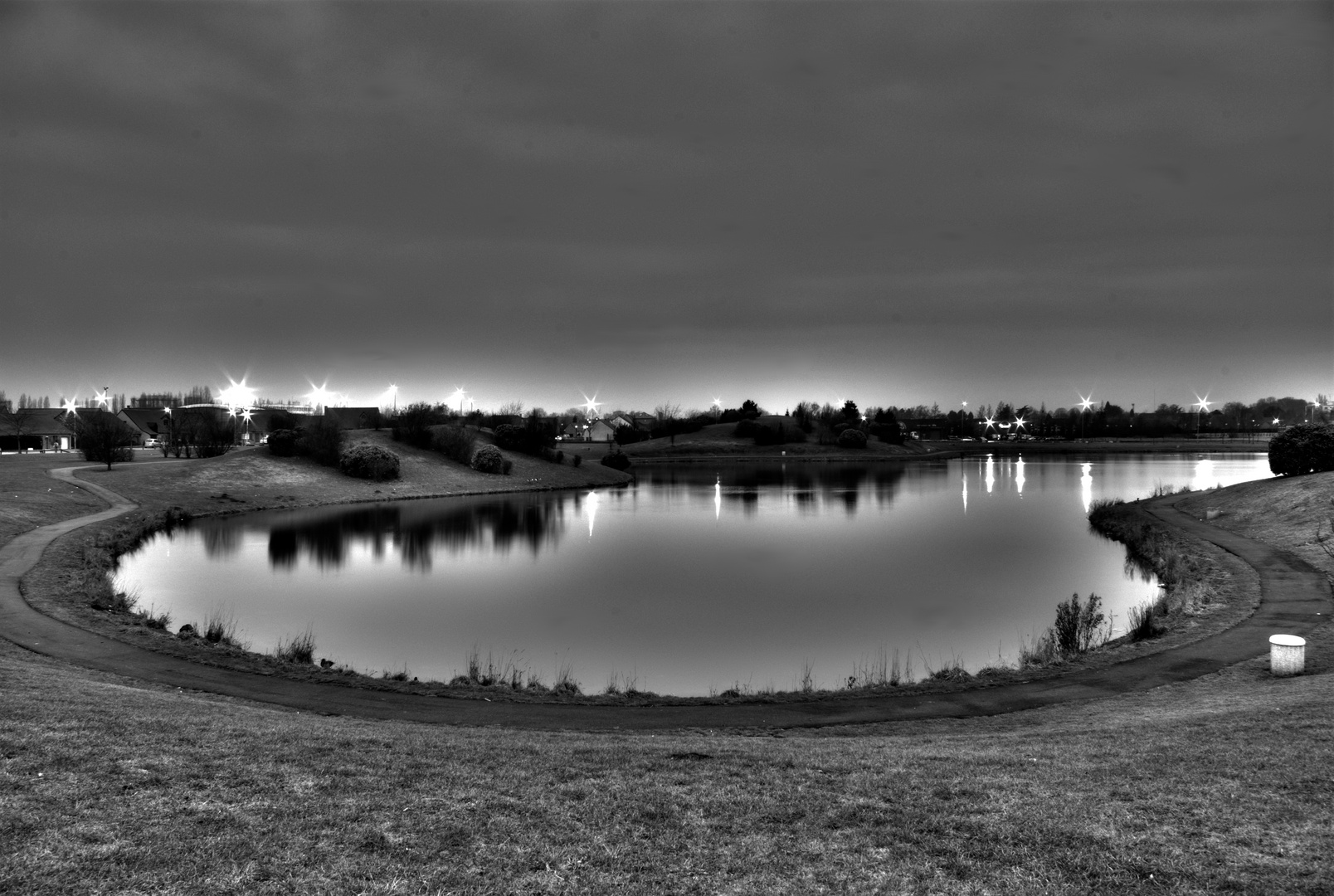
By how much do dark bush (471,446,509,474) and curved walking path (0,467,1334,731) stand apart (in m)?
51.3

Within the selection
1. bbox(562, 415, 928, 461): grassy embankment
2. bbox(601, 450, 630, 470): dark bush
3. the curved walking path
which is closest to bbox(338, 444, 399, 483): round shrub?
bbox(601, 450, 630, 470): dark bush

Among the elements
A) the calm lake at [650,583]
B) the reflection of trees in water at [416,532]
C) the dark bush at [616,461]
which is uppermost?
the dark bush at [616,461]

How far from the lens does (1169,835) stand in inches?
270

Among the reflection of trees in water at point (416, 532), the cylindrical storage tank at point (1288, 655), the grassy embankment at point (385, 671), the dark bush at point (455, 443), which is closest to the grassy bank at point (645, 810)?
the cylindrical storage tank at point (1288, 655)

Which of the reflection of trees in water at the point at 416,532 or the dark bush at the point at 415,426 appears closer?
the reflection of trees in water at the point at 416,532

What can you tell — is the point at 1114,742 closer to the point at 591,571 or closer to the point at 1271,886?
the point at 1271,886

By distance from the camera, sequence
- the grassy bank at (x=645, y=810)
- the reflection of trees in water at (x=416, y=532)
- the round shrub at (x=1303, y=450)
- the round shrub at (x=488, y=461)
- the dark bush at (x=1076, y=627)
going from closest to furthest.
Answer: the grassy bank at (x=645, y=810) → the dark bush at (x=1076, y=627) → the reflection of trees in water at (x=416, y=532) → the round shrub at (x=1303, y=450) → the round shrub at (x=488, y=461)

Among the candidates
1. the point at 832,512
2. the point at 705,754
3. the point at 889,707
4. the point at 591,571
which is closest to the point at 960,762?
the point at 705,754

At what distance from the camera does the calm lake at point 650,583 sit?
65.2 feet

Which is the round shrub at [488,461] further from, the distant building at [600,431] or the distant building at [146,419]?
the distant building at [600,431]

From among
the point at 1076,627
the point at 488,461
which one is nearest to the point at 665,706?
the point at 1076,627

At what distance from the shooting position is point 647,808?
7719 mm

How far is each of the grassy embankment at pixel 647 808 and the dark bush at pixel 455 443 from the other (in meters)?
62.6

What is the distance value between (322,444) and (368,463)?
4.57 meters
